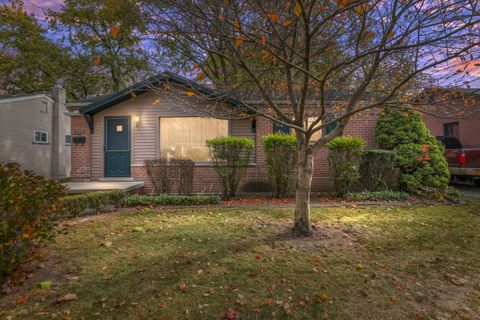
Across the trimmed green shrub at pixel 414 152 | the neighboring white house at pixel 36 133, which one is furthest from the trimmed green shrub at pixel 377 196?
the neighboring white house at pixel 36 133

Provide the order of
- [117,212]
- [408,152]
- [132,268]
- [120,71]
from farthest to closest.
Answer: [120,71], [408,152], [117,212], [132,268]

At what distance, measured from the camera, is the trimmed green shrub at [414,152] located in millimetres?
8227

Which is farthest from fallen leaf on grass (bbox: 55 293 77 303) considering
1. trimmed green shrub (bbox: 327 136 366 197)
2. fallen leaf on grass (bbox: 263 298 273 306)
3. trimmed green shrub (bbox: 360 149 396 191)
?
trimmed green shrub (bbox: 360 149 396 191)

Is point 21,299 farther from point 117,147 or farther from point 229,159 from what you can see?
point 117,147

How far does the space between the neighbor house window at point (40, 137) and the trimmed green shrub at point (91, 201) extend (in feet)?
41.5

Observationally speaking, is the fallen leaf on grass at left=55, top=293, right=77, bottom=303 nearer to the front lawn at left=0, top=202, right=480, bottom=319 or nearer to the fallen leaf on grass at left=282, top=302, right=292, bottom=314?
the front lawn at left=0, top=202, right=480, bottom=319

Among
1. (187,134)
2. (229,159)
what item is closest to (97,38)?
(187,134)

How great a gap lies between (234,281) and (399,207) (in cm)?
570

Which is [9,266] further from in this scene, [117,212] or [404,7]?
[404,7]

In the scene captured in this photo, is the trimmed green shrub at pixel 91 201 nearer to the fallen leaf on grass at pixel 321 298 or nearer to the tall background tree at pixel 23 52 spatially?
the fallen leaf on grass at pixel 321 298

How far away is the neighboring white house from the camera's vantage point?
46.5ft

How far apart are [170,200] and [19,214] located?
15.9 feet

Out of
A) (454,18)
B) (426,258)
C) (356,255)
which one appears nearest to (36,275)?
(356,255)

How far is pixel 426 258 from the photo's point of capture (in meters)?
3.65
